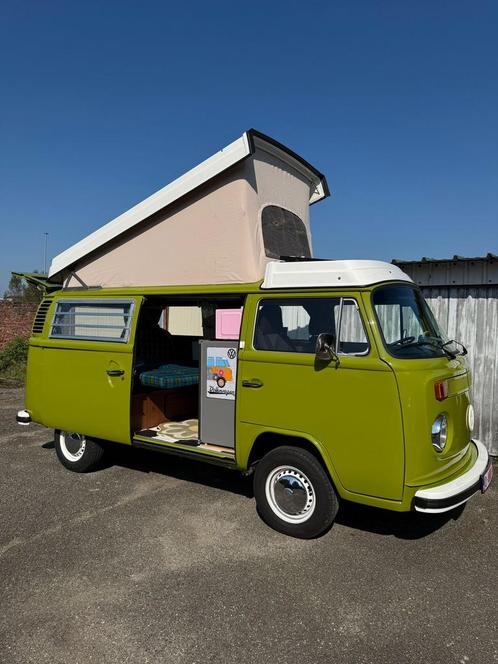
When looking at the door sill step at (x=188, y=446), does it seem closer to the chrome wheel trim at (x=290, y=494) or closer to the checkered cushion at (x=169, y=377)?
the chrome wheel trim at (x=290, y=494)

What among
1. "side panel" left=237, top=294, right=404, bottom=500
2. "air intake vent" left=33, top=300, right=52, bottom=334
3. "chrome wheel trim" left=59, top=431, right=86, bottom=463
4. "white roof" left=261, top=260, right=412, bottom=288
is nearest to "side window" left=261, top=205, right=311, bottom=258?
"white roof" left=261, top=260, right=412, bottom=288

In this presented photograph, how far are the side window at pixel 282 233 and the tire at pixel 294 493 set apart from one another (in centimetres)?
214

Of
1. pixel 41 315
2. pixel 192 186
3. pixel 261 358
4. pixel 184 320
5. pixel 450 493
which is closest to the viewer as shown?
pixel 450 493

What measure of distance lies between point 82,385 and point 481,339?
18.1 feet

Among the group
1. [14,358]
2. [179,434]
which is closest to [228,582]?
[179,434]

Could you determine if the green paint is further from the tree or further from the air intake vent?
the tree

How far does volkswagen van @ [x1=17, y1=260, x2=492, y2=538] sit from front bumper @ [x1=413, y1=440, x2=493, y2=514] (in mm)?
10

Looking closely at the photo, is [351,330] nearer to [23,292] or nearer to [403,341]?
[403,341]

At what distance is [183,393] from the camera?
668 centimetres

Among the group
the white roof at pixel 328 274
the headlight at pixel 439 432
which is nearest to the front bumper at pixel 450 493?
the headlight at pixel 439 432

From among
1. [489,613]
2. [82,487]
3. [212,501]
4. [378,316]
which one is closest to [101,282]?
[82,487]

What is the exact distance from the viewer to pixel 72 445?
6336 mm

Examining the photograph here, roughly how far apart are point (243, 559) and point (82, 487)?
251 centimetres

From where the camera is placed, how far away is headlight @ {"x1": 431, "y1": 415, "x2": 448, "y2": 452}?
12.7 ft
